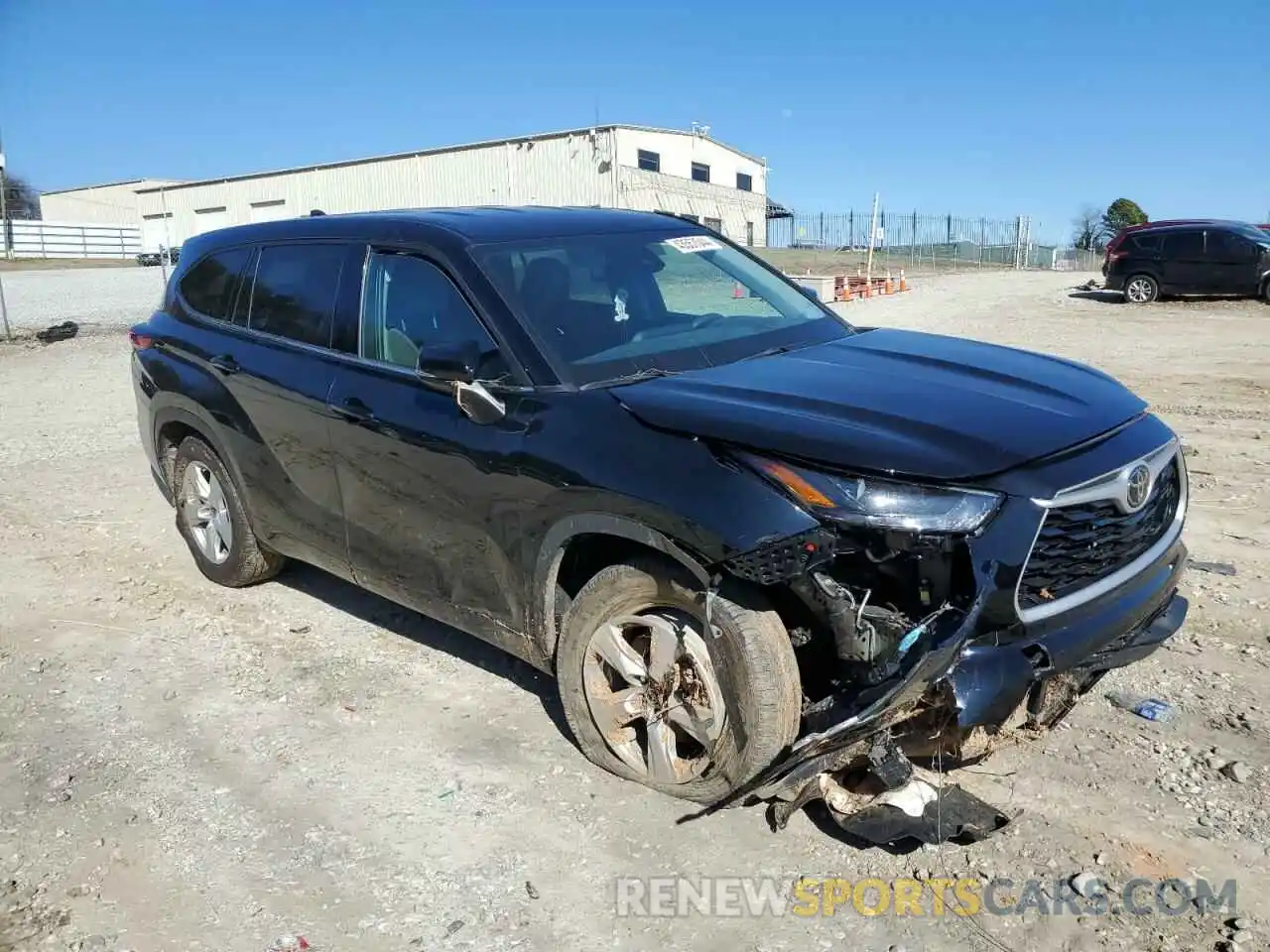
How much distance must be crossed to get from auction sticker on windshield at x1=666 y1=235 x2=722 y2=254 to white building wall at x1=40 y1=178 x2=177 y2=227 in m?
69.7

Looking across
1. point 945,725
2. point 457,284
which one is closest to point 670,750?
point 945,725

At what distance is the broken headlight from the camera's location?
2715 mm

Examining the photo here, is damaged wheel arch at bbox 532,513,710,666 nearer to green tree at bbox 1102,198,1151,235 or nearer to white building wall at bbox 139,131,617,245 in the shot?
white building wall at bbox 139,131,617,245

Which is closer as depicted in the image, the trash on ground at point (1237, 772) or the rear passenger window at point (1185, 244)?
the trash on ground at point (1237, 772)

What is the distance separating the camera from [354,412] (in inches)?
160

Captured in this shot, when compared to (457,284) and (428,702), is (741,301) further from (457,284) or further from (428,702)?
(428,702)

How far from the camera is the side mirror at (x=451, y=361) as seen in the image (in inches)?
137

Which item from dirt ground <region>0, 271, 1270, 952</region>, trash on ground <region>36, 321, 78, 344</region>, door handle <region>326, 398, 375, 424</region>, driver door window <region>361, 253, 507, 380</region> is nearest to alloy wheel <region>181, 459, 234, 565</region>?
dirt ground <region>0, 271, 1270, 952</region>

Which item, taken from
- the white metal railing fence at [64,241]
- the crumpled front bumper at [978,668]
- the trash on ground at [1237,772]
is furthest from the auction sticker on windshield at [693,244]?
the white metal railing fence at [64,241]

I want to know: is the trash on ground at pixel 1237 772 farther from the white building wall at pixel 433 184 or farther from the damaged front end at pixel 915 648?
the white building wall at pixel 433 184

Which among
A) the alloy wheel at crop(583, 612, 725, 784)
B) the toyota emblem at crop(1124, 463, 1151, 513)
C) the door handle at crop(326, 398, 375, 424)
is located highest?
the door handle at crop(326, 398, 375, 424)

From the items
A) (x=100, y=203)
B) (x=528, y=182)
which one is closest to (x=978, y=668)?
(x=528, y=182)

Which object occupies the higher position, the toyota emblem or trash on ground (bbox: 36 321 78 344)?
trash on ground (bbox: 36 321 78 344)

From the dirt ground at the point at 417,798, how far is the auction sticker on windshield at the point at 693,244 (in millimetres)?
1968
